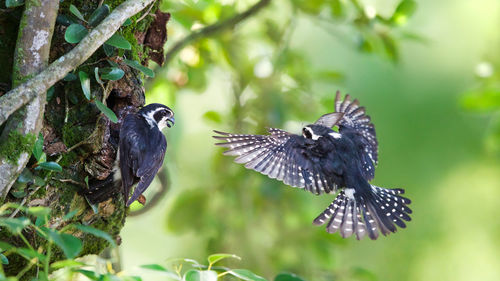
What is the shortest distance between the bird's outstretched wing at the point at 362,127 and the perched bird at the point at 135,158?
1.17 metres

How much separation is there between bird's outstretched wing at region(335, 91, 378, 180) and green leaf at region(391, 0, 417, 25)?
50cm

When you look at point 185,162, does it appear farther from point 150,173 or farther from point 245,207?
point 150,173

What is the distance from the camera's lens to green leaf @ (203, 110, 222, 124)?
440 centimetres

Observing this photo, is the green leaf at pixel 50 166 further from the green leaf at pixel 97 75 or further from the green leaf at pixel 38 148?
the green leaf at pixel 97 75

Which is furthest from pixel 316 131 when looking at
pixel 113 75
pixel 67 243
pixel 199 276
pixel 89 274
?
pixel 67 243

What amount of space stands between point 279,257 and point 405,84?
317 cm

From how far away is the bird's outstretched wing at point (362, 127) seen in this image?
3.58m

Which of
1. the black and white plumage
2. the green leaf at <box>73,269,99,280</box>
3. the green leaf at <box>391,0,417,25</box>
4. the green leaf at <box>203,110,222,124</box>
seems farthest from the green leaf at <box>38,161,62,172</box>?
the green leaf at <box>203,110,222,124</box>

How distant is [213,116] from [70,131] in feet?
6.68

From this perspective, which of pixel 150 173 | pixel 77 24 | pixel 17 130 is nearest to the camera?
pixel 17 130

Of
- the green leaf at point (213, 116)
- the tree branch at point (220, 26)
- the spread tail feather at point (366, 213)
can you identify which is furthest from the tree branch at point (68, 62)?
the green leaf at point (213, 116)

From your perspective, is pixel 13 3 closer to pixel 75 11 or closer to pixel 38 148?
pixel 75 11

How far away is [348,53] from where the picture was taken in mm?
7051

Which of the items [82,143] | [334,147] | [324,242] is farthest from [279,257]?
[82,143]
